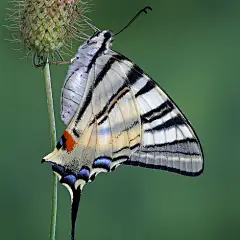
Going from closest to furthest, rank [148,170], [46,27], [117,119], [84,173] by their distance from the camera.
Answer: [46,27] → [84,173] → [117,119] → [148,170]

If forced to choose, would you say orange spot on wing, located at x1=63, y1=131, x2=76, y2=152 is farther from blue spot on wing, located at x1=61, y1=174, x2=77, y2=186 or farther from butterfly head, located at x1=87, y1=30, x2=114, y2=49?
butterfly head, located at x1=87, y1=30, x2=114, y2=49

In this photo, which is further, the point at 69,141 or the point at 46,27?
the point at 69,141

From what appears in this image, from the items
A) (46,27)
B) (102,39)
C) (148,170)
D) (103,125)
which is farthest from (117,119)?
(148,170)

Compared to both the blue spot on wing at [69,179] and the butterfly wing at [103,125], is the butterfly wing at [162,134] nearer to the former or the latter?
the butterfly wing at [103,125]

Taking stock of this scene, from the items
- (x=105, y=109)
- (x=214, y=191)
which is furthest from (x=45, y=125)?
(x=105, y=109)

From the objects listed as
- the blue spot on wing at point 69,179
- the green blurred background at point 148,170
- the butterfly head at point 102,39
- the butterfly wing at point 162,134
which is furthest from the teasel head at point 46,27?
the green blurred background at point 148,170

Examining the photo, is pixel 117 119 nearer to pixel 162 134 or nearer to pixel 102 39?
pixel 162 134
